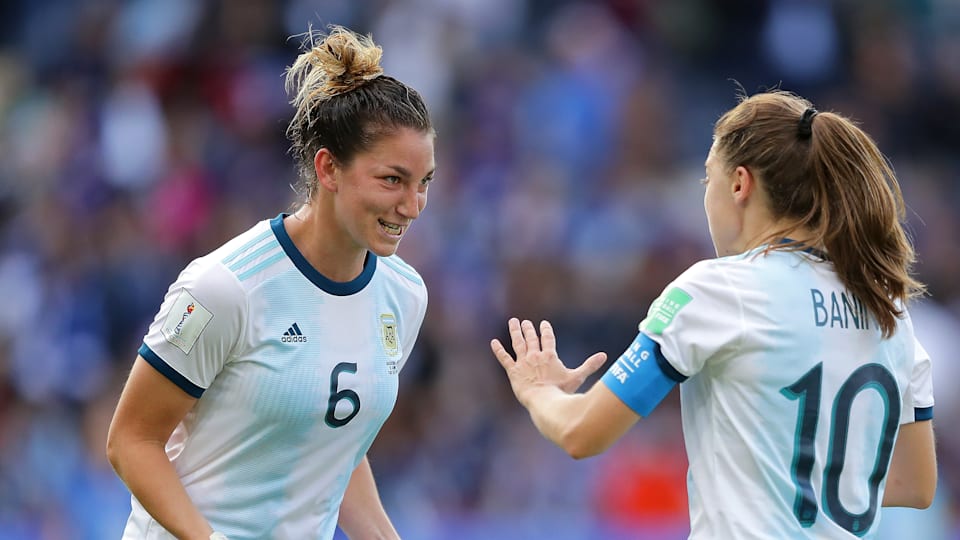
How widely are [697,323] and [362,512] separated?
5.45 feet

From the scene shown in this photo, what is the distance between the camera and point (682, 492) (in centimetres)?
825

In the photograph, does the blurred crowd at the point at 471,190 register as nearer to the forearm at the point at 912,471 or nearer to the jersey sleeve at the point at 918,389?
the forearm at the point at 912,471

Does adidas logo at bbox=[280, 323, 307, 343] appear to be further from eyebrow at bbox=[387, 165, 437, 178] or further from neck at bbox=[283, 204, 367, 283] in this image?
eyebrow at bbox=[387, 165, 437, 178]

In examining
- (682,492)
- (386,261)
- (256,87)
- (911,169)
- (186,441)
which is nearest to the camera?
(186,441)

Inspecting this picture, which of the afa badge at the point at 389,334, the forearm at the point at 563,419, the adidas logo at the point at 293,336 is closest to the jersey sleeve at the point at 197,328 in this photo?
the adidas logo at the point at 293,336

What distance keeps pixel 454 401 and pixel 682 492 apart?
1.78 m

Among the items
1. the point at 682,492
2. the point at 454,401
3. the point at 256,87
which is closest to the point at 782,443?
the point at 682,492

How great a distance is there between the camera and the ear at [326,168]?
4102mm

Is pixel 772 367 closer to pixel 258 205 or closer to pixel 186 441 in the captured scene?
pixel 186 441

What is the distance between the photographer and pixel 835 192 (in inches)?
133

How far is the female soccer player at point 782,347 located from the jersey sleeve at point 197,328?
979mm

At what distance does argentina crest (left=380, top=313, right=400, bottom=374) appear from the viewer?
14.0 ft

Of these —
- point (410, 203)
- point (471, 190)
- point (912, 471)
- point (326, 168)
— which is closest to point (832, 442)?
point (912, 471)

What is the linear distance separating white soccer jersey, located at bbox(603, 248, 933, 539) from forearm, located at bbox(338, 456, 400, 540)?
1400mm
